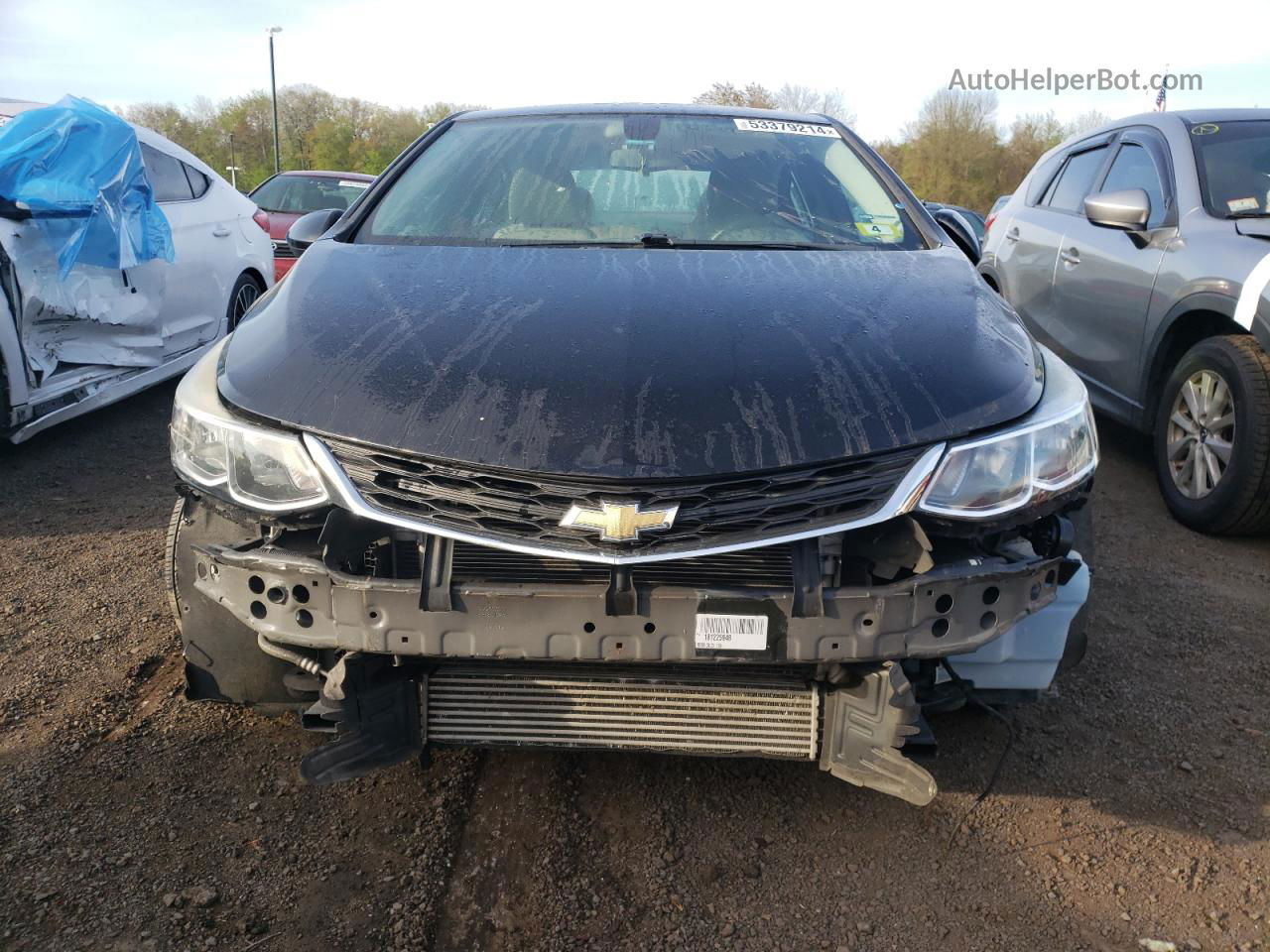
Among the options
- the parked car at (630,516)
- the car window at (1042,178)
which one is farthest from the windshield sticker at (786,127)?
the car window at (1042,178)

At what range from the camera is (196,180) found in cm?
635

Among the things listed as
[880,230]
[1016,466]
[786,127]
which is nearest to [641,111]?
[786,127]

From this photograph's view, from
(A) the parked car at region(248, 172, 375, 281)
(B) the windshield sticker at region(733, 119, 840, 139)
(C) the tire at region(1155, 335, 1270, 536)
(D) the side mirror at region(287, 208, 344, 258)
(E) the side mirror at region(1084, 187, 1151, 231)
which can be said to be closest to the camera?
A: (D) the side mirror at region(287, 208, 344, 258)

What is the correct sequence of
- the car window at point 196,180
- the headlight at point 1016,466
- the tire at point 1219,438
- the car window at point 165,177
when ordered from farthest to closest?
1. the car window at point 196,180
2. the car window at point 165,177
3. the tire at point 1219,438
4. the headlight at point 1016,466

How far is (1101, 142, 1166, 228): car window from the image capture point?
15.3ft

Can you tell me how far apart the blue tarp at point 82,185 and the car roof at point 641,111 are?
2231mm

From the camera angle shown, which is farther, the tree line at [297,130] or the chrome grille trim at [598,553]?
the tree line at [297,130]

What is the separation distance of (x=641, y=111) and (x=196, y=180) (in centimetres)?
389

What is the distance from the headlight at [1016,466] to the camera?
6.50ft

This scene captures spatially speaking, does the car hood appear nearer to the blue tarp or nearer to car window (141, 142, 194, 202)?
the blue tarp

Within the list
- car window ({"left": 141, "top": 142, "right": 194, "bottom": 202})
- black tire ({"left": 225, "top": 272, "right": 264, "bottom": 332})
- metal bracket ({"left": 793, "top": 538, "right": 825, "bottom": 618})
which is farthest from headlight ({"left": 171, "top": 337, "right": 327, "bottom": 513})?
black tire ({"left": 225, "top": 272, "right": 264, "bottom": 332})

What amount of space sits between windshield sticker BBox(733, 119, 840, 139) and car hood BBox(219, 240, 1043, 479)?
1.07 m

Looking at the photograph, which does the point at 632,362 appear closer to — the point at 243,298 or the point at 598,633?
the point at 598,633

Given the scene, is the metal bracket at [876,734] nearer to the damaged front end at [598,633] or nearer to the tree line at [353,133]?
the damaged front end at [598,633]
